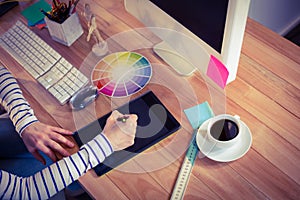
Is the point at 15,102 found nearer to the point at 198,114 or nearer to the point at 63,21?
the point at 63,21

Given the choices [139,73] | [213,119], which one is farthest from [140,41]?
[213,119]

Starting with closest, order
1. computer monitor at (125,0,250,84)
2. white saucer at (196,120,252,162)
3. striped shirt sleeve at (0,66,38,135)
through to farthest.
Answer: computer monitor at (125,0,250,84) < white saucer at (196,120,252,162) < striped shirt sleeve at (0,66,38,135)

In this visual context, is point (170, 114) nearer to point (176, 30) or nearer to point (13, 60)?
point (176, 30)

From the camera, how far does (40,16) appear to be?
1314 mm

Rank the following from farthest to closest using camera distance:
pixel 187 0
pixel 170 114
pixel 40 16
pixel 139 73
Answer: pixel 40 16, pixel 139 73, pixel 170 114, pixel 187 0

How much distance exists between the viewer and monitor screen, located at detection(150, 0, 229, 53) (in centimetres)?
85

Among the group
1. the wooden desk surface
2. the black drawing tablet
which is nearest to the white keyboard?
the wooden desk surface

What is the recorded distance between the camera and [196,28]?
37.2 inches

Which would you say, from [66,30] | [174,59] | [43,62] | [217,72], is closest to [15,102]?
[43,62]

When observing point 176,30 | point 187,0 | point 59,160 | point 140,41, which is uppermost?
point 187,0

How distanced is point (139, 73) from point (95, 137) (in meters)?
0.26

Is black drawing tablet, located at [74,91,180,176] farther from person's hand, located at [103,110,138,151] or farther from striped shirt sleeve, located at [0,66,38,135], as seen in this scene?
striped shirt sleeve, located at [0,66,38,135]

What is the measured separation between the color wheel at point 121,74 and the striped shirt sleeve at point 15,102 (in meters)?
0.22

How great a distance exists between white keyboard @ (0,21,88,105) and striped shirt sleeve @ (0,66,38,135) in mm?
69
